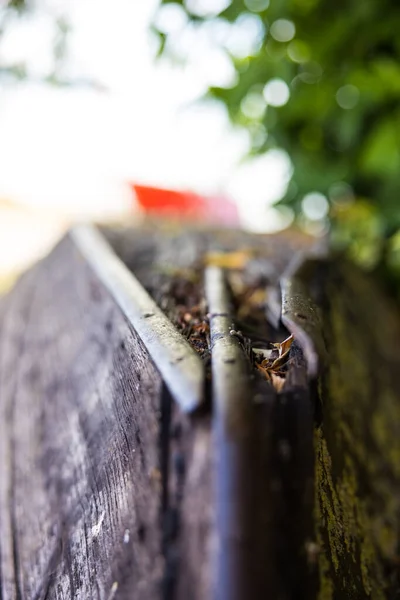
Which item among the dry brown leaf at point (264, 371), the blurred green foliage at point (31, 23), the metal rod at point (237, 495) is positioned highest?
the blurred green foliage at point (31, 23)

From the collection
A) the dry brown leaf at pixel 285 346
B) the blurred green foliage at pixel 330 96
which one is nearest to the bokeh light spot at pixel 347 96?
the blurred green foliage at pixel 330 96

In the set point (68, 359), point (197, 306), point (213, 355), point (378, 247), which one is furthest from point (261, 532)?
point (378, 247)

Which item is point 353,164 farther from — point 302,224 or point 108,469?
point 108,469

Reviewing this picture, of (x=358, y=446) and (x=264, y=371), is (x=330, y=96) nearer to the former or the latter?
(x=358, y=446)

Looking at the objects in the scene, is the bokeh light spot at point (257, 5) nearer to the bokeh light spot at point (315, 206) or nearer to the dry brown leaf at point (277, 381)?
the bokeh light spot at point (315, 206)

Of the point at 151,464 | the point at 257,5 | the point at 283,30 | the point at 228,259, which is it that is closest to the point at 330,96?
the point at 283,30

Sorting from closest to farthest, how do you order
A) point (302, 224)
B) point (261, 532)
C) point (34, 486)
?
1. point (261, 532)
2. point (34, 486)
3. point (302, 224)

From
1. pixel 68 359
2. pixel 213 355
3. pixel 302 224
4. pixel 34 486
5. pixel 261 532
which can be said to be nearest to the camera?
pixel 261 532
